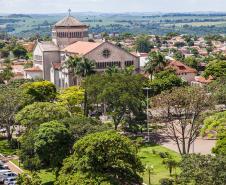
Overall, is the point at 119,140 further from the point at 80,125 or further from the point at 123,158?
the point at 80,125

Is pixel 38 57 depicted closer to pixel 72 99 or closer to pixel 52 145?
pixel 72 99

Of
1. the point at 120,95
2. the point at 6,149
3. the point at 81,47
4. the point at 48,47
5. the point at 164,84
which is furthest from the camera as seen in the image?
the point at 48,47

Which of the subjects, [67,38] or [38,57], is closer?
[67,38]

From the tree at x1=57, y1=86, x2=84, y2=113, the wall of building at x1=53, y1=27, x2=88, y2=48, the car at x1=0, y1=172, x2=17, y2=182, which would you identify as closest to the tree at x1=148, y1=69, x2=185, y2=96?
the tree at x1=57, y1=86, x2=84, y2=113

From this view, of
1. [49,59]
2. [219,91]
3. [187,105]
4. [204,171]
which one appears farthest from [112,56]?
[204,171]

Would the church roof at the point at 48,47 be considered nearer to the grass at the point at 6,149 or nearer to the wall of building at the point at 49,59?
the wall of building at the point at 49,59

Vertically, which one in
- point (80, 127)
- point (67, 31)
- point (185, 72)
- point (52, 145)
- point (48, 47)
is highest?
point (67, 31)
